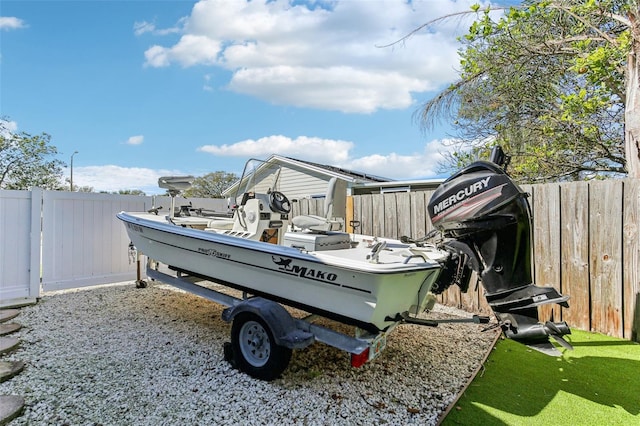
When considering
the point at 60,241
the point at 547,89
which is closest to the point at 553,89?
the point at 547,89

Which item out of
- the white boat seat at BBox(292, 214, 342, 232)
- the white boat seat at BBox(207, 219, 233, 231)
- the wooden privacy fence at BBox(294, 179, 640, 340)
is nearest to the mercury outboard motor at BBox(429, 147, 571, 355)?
the white boat seat at BBox(292, 214, 342, 232)

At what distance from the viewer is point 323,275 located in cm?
244

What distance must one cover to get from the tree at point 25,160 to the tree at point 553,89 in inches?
646

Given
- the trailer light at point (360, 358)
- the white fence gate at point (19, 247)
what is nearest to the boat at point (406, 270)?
the trailer light at point (360, 358)

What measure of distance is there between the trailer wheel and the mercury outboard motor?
5.07 feet

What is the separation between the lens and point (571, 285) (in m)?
3.65

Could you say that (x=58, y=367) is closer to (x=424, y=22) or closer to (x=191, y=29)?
(x=191, y=29)

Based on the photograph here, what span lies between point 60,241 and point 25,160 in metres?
13.0

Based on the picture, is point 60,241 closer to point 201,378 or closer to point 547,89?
point 201,378

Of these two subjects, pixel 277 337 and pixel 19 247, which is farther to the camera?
pixel 19 247

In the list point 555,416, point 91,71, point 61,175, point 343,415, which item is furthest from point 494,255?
point 61,175

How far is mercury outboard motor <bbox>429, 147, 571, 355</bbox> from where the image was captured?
2166 millimetres

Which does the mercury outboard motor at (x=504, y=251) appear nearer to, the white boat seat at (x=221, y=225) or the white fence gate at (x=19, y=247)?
the white boat seat at (x=221, y=225)

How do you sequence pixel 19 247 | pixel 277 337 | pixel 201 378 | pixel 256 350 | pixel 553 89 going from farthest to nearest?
pixel 553 89 → pixel 19 247 → pixel 256 350 → pixel 201 378 → pixel 277 337
